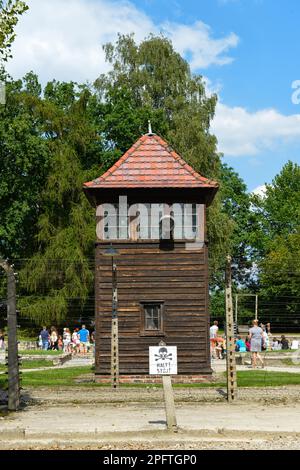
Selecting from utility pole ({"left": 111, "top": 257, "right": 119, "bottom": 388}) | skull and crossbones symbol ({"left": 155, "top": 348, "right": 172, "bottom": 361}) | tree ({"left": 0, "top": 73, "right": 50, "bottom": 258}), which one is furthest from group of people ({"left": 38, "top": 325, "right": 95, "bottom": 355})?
skull and crossbones symbol ({"left": 155, "top": 348, "right": 172, "bottom": 361})

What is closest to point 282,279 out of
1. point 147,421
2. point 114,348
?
point 114,348

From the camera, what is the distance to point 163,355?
657 inches

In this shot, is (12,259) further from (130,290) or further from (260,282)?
(130,290)

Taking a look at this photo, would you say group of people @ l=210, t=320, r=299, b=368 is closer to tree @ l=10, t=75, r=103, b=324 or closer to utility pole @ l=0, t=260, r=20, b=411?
tree @ l=10, t=75, r=103, b=324

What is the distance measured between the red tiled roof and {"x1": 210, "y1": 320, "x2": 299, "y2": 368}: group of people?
5.98 meters

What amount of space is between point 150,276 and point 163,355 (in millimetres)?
8406

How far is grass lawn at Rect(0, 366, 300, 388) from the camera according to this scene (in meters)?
23.1

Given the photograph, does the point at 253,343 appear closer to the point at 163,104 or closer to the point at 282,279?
the point at 282,279

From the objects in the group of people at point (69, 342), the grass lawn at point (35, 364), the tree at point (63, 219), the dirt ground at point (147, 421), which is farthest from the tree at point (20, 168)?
the dirt ground at point (147, 421)

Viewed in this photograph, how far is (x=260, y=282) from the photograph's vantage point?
6075 cm

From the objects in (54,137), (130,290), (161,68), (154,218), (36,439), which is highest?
(161,68)
